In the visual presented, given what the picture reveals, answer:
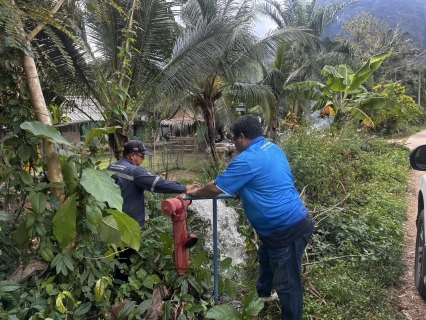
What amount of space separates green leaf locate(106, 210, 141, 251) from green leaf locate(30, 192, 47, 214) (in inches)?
13.1

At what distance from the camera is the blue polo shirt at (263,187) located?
7.77 ft

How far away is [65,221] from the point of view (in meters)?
1.74

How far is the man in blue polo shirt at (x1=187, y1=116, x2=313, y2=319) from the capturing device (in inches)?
93.7

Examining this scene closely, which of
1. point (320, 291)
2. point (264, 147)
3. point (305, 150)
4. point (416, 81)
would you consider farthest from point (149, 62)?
point (416, 81)

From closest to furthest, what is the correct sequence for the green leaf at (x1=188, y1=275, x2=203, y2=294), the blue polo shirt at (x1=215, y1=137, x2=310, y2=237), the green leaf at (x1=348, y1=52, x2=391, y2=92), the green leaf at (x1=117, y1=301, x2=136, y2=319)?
the green leaf at (x1=117, y1=301, x2=136, y2=319)
the blue polo shirt at (x1=215, y1=137, x2=310, y2=237)
the green leaf at (x1=188, y1=275, x2=203, y2=294)
the green leaf at (x1=348, y1=52, x2=391, y2=92)

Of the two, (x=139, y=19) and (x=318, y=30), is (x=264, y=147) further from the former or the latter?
(x=318, y=30)

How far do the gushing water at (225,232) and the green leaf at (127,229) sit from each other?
2093 millimetres

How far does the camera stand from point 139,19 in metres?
5.47

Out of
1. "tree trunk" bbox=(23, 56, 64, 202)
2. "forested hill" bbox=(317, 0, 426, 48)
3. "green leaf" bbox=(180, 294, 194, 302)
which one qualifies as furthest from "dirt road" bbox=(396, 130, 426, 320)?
"forested hill" bbox=(317, 0, 426, 48)

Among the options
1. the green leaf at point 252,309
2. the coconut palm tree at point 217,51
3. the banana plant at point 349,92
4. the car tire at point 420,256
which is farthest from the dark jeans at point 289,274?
the banana plant at point 349,92

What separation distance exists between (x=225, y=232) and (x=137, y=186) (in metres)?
1.72

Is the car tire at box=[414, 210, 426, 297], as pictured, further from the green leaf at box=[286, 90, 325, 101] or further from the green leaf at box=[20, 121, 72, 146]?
the green leaf at box=[286, 90, 325, 101]

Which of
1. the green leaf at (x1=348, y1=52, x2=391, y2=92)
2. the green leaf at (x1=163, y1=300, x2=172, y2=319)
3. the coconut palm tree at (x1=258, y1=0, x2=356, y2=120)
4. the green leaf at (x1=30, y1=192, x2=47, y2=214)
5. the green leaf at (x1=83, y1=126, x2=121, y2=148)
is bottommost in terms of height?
the green leaf at (x1=163, y1=300, x2=172, y2=319)

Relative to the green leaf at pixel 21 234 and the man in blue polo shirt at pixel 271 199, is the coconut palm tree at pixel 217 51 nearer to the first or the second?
the man in blue polo shirt at pixel 271 199
